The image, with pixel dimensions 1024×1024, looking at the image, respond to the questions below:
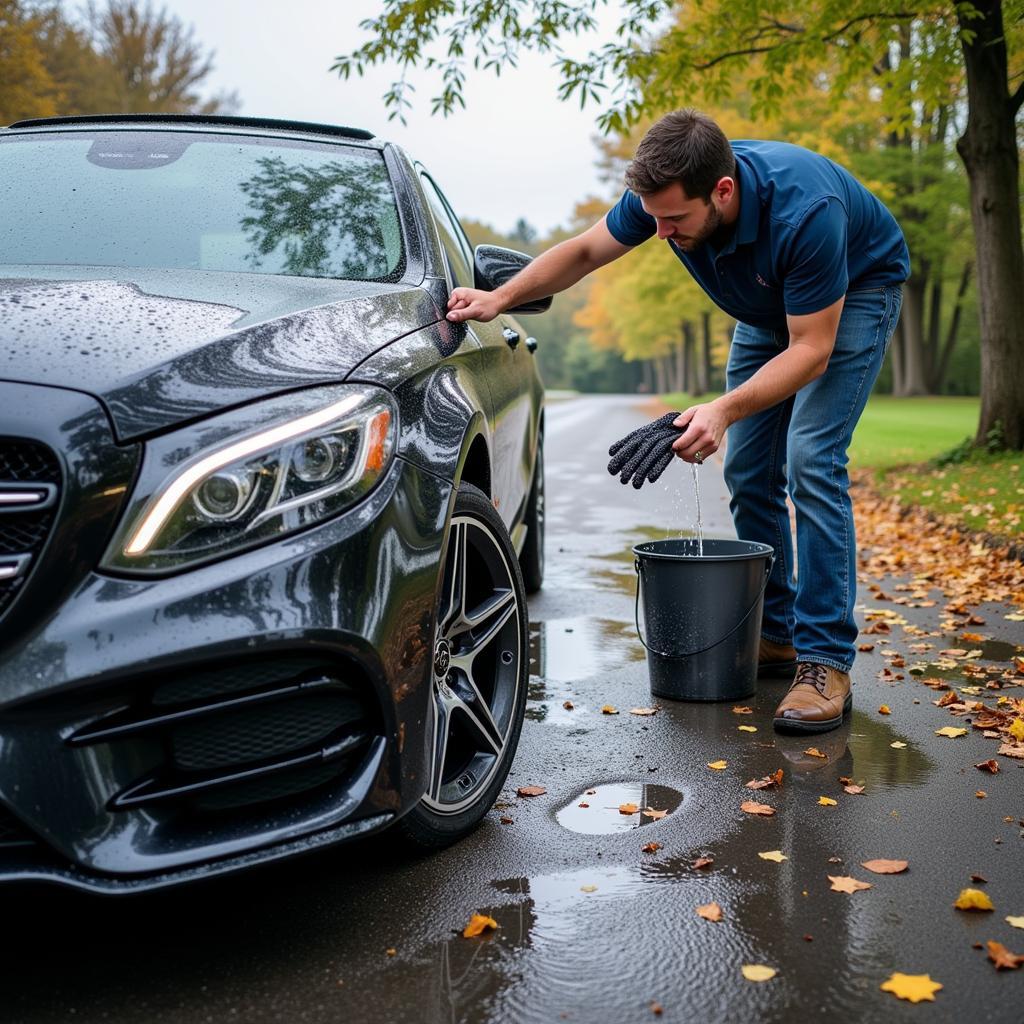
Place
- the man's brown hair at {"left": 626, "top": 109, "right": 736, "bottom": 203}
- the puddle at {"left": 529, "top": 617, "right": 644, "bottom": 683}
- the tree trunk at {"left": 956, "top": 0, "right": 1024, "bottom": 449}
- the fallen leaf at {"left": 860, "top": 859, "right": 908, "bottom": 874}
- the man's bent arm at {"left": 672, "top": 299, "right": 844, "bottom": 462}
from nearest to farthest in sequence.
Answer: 1. the fallen leaf at {"left": 860, "top": 859, "right": 908, "bottom": 874}
2. the man's brown hair at {"left": 626, "top": 109, "right": 736, "bottom": 203}
3. the man's bent arm at {"left": 672, "top": 299, "right": 844, "bottom": 462}
4. the puddle at {"left": 529, "top": 617, "right": 644, "bottom": 683}
5. the tree trunk at {"left": 956, "top": 0, "right": 1024, "bottom": 449}

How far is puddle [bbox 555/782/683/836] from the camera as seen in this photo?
10.4 ft

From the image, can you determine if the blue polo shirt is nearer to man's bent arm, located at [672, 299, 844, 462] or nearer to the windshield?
man's bent arm, located at [672, 299, 844, 462]

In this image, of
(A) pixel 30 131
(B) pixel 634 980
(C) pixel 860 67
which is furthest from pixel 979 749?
(C) pixel 860 67

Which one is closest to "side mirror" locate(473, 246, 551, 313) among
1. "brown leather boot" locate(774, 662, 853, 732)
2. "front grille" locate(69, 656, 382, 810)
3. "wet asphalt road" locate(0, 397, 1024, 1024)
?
"wet asphalt road" locate(0, 397, 1024, 1024)

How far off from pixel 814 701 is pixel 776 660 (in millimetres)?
795

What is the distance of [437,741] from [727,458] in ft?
7.52

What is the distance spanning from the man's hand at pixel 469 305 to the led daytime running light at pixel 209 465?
1.07 m

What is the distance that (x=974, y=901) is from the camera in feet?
8.61

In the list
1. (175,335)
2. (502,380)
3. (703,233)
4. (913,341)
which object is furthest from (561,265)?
(913,341)

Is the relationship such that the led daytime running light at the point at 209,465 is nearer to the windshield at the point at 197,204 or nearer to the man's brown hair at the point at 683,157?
the windshield at the point at 197,204

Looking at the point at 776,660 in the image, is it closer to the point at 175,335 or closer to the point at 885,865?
the point at 885,865

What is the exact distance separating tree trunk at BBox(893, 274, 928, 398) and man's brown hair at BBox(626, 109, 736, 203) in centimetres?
3437

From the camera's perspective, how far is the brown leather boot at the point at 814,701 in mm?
3961

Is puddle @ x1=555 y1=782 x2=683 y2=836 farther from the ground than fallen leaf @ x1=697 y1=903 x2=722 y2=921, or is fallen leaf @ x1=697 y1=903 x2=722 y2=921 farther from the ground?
fallen leaf @ x1=697 y1=903 x2=722 y2=921
